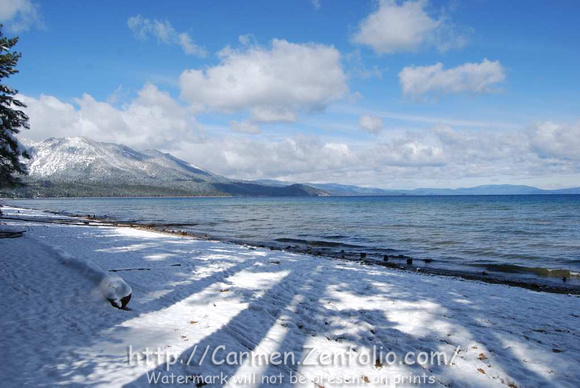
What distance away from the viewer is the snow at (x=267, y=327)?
5758mm

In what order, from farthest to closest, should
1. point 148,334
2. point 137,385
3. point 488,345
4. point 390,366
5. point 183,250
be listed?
1. point 183,250
2. point 488,345
3. point 148,334
4. point 390,366
5. point 137,385

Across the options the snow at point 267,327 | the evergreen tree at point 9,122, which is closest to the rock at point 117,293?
the snow at point 267,327

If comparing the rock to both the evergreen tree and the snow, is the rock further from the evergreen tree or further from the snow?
the evergreen tree

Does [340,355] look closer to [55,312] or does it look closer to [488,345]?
[488,345]

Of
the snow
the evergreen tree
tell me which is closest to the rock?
the snow

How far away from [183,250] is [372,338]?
549 inches

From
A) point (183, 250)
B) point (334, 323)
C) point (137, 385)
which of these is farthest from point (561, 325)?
point (183, 250)

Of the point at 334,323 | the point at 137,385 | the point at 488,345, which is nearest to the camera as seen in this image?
the point at 137,385

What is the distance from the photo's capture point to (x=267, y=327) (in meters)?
7.93

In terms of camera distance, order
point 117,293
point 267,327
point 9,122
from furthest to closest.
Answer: point 9,122, point 117,293, point 267,327

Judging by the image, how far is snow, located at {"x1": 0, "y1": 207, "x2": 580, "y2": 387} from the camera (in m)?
5.76

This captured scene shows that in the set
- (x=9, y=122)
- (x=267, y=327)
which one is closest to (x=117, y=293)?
(x=267, y=327)

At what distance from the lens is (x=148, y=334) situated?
22.4ft

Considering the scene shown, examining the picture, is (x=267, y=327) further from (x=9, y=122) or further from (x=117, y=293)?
(x=9, y=122)
